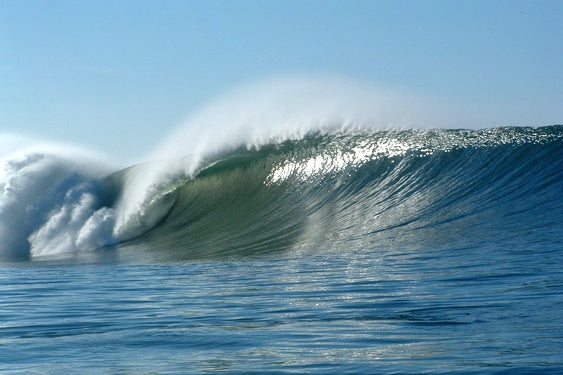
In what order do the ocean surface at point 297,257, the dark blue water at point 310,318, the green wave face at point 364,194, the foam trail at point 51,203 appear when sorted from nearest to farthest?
the dark blue water at point 310,318, the ocean surface at point 297,257, the green wave face at point 364,194, the foam trail at point 51,203

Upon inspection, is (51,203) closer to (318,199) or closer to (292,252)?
(318,199)

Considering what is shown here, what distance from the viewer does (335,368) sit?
17.5 feet

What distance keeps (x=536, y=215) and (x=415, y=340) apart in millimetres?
7982

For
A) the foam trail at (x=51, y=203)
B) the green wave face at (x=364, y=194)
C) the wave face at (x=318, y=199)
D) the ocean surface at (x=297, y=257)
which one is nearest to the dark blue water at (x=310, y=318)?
the ocean surface at (x=297, y=257)

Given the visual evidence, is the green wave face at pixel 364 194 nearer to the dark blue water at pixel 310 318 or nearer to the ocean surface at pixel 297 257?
the ocean surface at pixel 297 257

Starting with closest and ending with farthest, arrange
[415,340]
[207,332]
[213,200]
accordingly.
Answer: [415,340] → [207,332] → [213,200]

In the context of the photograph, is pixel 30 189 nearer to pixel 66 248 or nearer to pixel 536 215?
pixel 66 248

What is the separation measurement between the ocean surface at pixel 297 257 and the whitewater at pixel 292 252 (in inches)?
1.3

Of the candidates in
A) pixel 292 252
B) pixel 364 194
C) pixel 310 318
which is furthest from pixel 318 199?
pixel 310 318

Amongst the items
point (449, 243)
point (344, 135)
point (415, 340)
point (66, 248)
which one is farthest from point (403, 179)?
point (415, 340)

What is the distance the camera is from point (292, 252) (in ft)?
44.9

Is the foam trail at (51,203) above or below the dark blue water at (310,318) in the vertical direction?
Answer: above

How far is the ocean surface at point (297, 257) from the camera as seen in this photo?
6.03 meters

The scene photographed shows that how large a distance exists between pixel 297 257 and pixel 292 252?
0.88 meters
